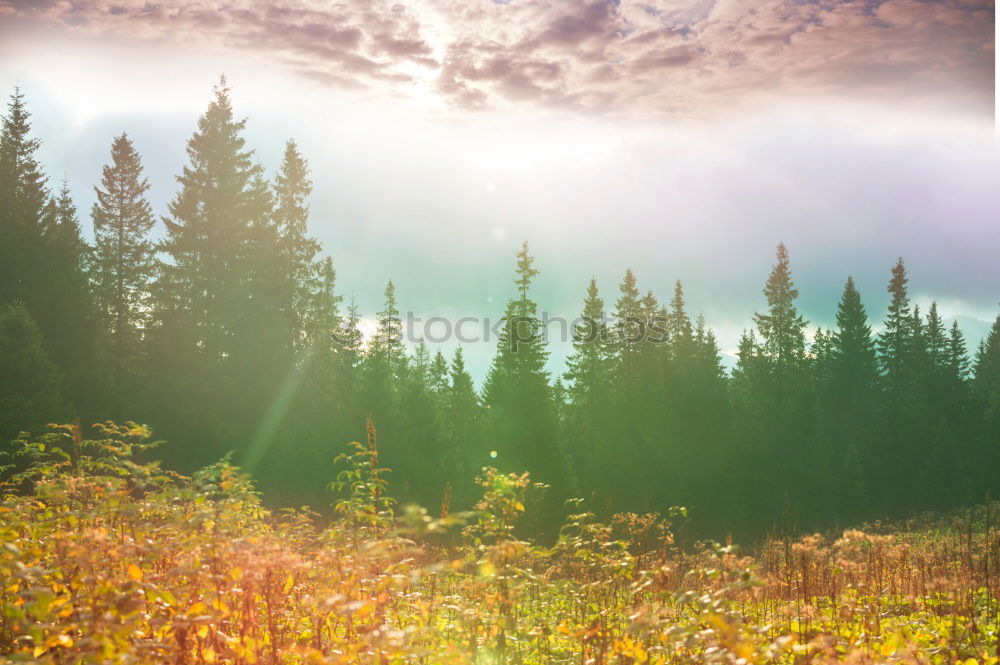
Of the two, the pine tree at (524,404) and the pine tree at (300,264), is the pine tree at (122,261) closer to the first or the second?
the pine tree at (300,264)

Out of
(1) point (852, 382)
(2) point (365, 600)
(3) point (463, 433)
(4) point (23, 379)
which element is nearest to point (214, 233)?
(4) point (23, 379)

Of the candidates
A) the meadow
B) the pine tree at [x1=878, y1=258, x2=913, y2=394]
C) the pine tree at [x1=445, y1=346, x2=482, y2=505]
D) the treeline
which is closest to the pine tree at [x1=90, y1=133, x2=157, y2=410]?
the treeline

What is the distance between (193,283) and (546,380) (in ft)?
61.1

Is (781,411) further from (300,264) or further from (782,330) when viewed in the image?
(300,264)

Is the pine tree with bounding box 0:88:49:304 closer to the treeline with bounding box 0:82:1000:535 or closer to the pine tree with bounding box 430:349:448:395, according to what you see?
the treeline with bounding box 0:82:1000:535

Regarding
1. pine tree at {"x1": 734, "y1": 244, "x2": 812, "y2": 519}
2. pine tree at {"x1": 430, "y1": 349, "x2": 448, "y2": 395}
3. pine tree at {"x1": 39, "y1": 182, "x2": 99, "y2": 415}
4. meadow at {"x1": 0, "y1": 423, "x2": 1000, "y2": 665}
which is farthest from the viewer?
pine tree at {"x1": 430, "y1": 349, "x2": 448, "y2": 395}

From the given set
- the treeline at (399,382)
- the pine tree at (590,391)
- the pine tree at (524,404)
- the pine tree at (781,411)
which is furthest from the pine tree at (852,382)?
the pine tree at (524,404)

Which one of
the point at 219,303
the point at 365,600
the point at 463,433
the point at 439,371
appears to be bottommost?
the point at 463,433

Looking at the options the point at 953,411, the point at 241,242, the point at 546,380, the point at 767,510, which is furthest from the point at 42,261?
the point at 953,411

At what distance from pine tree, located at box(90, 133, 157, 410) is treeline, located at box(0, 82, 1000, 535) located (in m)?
0.12

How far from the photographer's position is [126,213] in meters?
36.0

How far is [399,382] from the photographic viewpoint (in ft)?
158

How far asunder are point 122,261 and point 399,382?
67.2 ft

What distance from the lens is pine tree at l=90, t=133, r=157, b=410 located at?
3196 centimetres
